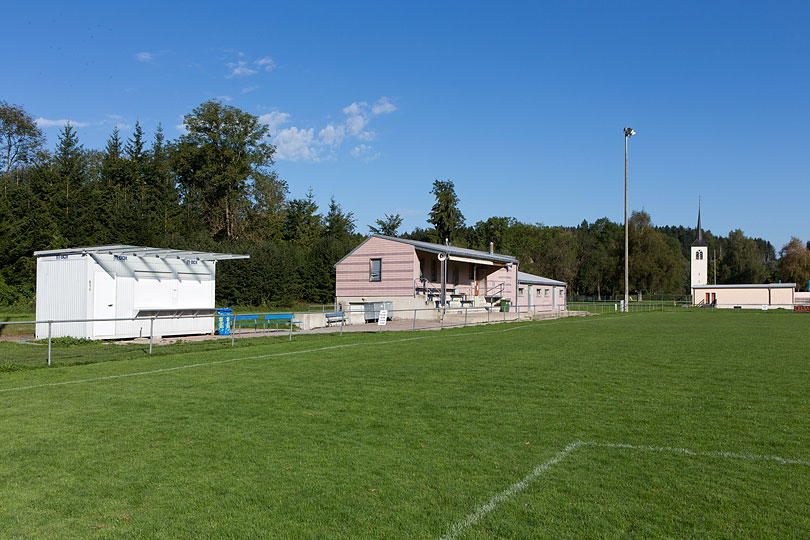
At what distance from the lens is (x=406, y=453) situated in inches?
250

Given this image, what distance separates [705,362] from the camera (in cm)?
1388

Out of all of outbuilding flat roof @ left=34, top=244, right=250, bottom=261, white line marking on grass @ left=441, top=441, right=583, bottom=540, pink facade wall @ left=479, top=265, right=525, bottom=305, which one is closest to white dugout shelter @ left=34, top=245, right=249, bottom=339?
outbuilding flat roof @ left=34, top=244, right=250, bottom=261

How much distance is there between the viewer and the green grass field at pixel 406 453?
460 cm

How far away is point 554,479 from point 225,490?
293 centimetres

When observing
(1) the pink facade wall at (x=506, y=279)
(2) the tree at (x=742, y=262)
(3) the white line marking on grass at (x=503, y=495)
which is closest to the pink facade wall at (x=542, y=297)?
(1) the pink facade wall at (x=506, y=279)

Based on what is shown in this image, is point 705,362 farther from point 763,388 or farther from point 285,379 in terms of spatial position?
point 285,379

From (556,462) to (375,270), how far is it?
33233mm

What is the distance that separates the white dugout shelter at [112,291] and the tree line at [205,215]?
73.7ft

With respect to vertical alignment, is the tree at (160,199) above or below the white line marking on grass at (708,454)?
above

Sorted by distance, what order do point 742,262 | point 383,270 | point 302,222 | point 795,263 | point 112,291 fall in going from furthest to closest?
point 742,262, point 795,263, point 302,222, point 383,270, point 112,291

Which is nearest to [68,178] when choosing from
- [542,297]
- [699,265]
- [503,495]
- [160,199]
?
[160,199]

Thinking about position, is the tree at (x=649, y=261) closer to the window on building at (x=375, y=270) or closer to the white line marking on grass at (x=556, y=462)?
the window on building at (x=375, y=270)

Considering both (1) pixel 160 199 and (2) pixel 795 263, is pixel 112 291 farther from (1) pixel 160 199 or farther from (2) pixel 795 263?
(2) pixel 795 263

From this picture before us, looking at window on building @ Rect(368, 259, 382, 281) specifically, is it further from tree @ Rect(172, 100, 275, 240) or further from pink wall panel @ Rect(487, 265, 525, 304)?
tree @ Rect(172, 100, 275, 240)
